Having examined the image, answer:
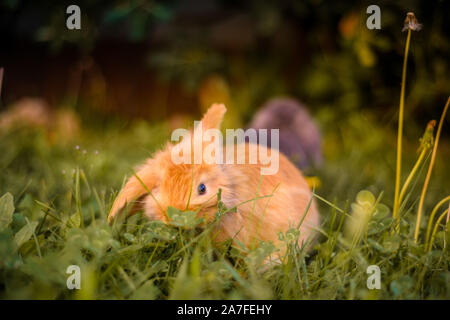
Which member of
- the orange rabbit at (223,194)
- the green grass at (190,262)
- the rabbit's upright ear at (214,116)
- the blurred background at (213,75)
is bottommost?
the green grass at (190,262)

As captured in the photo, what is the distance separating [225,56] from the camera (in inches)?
176

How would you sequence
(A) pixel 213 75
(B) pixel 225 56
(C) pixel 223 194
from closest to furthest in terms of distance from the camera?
(C) pixel 223 194, (A) pixel 213 75, (B) pixel 225 56

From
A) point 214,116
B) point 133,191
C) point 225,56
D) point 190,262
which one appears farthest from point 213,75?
point 190,262

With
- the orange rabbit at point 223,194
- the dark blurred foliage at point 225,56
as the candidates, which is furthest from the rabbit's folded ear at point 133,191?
the dark blurred foliage at point 225,56

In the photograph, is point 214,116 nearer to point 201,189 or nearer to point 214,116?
point 214,116

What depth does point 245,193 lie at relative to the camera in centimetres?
141

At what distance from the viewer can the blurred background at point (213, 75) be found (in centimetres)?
232

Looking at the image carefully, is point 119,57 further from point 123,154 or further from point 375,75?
point 375,75

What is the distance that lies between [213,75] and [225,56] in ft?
1.69

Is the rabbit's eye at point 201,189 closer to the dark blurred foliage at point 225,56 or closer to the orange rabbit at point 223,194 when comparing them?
the orange rabbit at point 223,194

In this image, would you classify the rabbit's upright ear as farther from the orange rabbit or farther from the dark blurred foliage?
the dark blurred foliage

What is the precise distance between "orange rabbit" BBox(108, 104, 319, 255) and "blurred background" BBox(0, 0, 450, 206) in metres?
0.31

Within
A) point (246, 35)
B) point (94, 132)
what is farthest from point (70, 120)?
point (246, 35)

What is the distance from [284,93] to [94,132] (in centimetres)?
213
